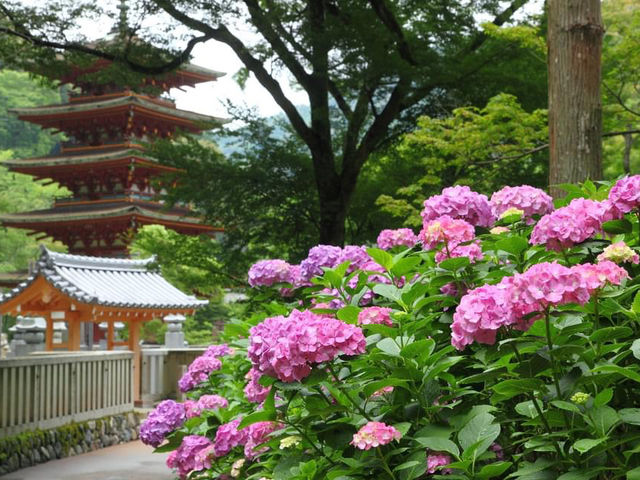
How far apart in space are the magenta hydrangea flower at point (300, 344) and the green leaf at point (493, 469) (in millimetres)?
459

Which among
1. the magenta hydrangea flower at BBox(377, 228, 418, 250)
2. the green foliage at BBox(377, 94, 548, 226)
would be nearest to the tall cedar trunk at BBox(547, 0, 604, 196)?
the magenta hydrangea flower at BBox(377, 228, 418, 250)

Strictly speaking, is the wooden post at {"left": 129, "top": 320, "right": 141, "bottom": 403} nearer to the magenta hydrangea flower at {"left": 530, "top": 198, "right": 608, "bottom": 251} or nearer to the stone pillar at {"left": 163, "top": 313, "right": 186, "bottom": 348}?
the stone pillar at {"left": 163, "top": 313, "right": 186, "bottom": 348}

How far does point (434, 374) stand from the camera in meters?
2.17

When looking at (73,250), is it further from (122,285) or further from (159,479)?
(159,479)

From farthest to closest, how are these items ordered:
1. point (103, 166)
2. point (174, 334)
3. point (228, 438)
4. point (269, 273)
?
point (103, 166) → point (174, 334) → point (269, 273) → point (228, 438)

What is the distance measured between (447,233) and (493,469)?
3.00 feet

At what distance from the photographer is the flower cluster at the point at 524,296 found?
193cm

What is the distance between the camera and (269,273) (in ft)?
13.7

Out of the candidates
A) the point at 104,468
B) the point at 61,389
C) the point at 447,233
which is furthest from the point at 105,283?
the point at 447,233

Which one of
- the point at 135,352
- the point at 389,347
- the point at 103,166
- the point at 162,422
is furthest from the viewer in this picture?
the point at 103,166

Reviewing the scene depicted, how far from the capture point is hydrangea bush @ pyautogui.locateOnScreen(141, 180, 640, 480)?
1.99 m

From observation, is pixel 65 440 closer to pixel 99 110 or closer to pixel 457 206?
pixel 457 206

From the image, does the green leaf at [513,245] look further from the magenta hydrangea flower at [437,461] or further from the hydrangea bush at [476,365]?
the magenta hydrangea flower at [437,461]

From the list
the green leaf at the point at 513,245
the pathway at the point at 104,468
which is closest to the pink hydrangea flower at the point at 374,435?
the green leaf at the point at 513,245
